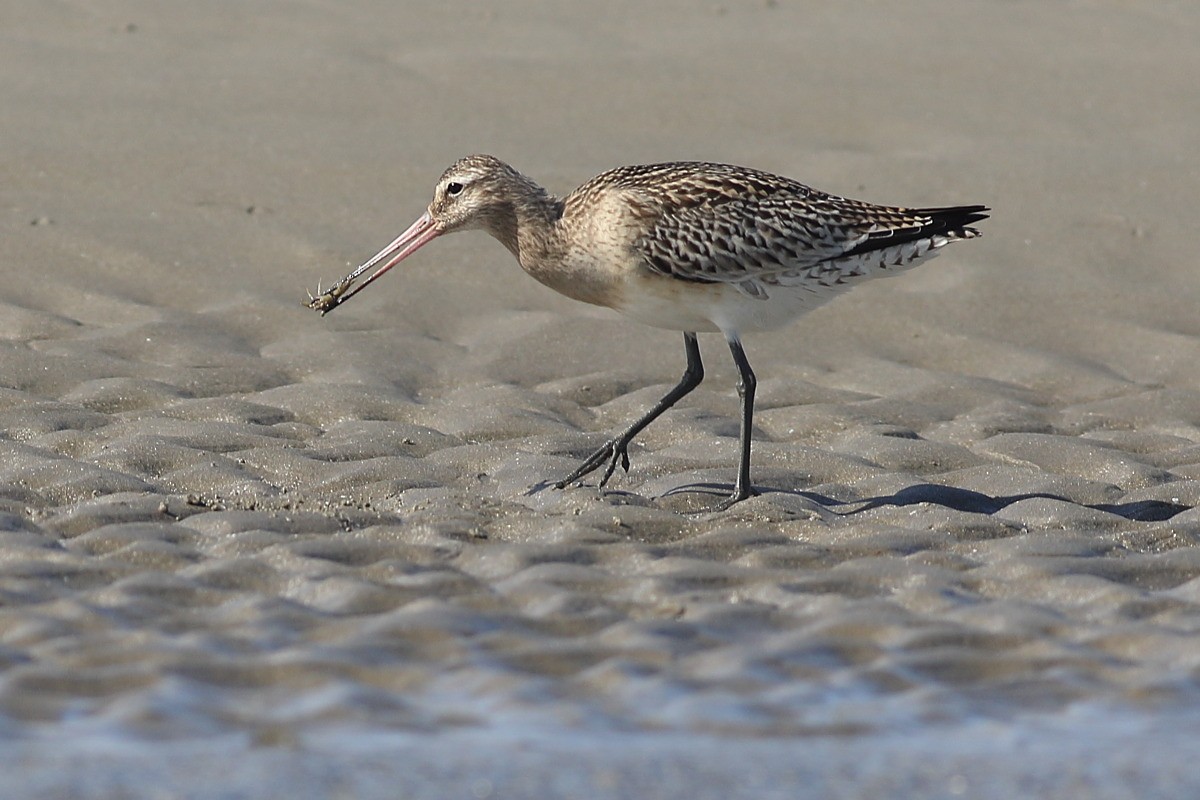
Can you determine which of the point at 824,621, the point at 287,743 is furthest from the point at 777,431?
the point at 287,743

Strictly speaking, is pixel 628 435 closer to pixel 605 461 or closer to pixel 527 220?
pixel 605 461

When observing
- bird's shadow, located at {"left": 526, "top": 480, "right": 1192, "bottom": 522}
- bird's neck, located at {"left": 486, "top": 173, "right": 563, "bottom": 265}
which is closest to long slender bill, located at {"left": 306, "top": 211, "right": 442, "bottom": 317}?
bird's neck, located at {"left": 486, "top": 173, "right": 563, "bottom": 265}

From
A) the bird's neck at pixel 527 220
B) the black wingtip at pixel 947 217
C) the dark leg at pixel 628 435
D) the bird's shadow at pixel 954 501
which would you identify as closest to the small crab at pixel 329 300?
the bird's neck at pixel 527 220

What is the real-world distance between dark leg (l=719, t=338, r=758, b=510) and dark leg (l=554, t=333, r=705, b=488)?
0.03 meters

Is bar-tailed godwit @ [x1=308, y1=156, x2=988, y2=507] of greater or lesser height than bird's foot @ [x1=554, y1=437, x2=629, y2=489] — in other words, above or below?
above

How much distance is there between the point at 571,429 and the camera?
7.42 m

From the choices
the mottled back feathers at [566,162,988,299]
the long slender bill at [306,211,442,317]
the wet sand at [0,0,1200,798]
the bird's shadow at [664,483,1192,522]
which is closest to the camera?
the wet sand at [0,0,1200,798]

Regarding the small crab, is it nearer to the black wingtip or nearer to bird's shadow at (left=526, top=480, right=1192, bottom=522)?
bird's shadow at (left=526, top=480, right=1192, bottom=522)

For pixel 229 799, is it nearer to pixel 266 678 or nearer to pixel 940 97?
pixel 266 678

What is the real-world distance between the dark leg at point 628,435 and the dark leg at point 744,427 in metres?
0.03

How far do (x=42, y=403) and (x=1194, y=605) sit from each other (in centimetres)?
406

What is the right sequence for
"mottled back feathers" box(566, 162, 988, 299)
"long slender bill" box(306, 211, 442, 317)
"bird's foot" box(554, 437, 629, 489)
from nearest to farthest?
"bird's foot" box(554, 437, 629, 489) < "mottled back feathers" box(566, 162, 988, 299) < "long slender bill" box(306, 211, 442, 317)

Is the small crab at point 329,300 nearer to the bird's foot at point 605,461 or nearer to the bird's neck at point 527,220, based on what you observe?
the bird's neck at point 527,220

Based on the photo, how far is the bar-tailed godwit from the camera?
7.04 m
